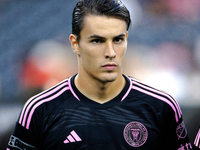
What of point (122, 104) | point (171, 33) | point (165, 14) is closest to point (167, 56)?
point (171, 33)

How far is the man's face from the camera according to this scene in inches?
112

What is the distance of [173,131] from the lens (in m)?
3.13

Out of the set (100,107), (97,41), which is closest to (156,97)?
(100,107)

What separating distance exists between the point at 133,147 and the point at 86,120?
0.57 meters

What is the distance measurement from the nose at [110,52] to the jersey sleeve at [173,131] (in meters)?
0.89

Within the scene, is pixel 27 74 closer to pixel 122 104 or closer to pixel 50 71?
pixel 50 71

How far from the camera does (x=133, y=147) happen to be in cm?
299

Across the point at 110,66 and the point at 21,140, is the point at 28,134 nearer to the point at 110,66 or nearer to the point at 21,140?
the point at 21,140

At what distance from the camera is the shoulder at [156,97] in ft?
10.3

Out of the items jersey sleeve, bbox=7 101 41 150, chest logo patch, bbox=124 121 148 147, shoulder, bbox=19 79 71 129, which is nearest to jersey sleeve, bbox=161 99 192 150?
chest logo patch, bbox=124 121 148 147

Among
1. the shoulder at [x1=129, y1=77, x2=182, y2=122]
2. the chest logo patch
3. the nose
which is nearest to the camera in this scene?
the nose

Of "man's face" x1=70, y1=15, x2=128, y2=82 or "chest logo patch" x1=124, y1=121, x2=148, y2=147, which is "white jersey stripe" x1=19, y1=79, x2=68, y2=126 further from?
"chest logo patch" x1=124, y1=121, x2=148, y2=147

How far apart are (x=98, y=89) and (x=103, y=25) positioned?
710 millimetres

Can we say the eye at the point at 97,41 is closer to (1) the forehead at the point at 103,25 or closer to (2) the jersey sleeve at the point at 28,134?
(1) the forehead at the point at 103,25
